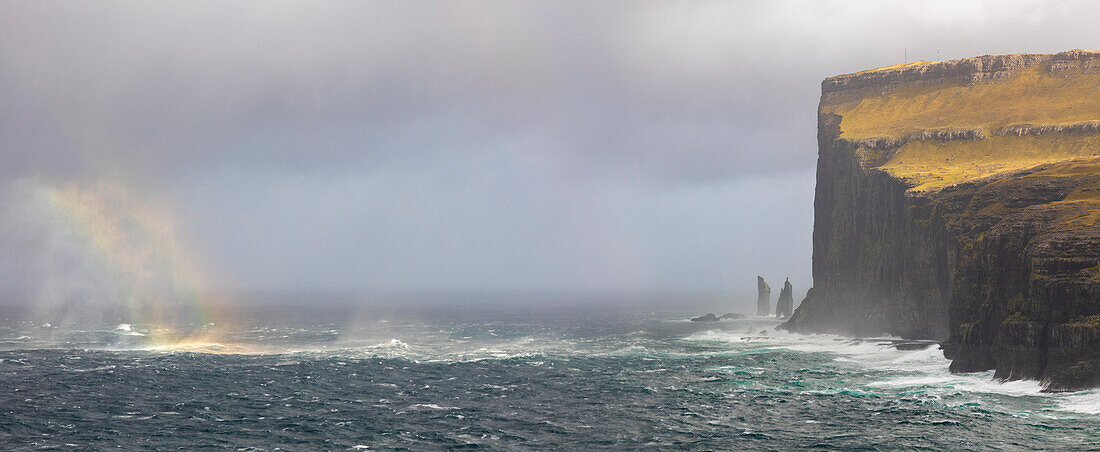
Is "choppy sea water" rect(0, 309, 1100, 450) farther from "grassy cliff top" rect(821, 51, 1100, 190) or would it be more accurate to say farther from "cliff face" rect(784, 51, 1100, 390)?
"grassy cliff top" rect(821, 51, 1100, 190)

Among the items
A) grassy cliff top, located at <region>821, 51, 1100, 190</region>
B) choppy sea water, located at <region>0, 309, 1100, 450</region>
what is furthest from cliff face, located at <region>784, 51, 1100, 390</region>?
choppy sea water, located at <region>0, 309, 1100, 450</region>

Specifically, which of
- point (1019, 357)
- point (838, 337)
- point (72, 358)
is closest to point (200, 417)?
point (72, 358)

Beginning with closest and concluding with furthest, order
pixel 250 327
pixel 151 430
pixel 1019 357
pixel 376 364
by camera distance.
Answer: pixel 151 430 → pixel 1019 357 → pixel 376 364 → pixel 250 327

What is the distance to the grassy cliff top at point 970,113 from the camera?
442ft

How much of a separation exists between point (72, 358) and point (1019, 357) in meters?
119

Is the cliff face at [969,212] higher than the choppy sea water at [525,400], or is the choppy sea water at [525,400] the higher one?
the cliff face at [969,212]

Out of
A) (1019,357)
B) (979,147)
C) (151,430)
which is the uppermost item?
(979,147)

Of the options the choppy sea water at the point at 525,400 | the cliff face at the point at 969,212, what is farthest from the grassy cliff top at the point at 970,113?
the choppy sea water at the point at 525,400

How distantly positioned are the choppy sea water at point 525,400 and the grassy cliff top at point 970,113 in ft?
130

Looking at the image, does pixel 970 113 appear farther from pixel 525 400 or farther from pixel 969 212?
pixel 525 400

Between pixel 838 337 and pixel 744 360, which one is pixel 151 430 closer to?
pixel 744 360

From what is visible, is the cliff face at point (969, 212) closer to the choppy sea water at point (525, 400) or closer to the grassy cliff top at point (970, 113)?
Result: the grassy cliff top at point (970, 113)

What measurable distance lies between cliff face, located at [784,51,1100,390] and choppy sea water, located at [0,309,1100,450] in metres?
6.21

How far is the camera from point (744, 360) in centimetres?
10612
